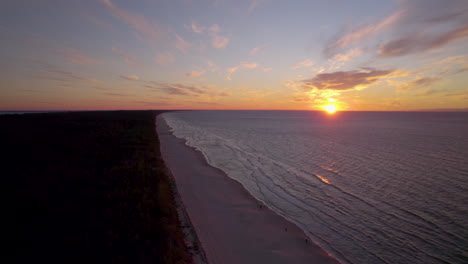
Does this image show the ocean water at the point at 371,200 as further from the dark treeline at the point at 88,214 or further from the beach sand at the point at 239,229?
the dark treeline at the point at 88,214

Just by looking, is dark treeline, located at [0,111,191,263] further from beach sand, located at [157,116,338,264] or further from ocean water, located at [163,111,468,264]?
ocean water, located at [163,111,468,264]

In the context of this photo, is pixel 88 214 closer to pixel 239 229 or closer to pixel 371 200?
pixel 239 229

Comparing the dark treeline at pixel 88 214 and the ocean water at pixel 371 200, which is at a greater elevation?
the dark treeline at pixel 88 214

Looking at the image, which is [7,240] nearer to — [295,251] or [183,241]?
[183,241]

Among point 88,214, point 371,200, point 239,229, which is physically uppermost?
point 88,214

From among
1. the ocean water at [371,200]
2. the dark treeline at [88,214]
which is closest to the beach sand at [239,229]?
the ocean water at [371,200]

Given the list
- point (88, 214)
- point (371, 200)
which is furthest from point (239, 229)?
point (371, 200)

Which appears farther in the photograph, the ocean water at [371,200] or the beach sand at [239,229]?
the ocean water at [371,200]

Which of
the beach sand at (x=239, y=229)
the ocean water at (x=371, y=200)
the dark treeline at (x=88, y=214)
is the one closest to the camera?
the dark treeline at (x=88, y=214)

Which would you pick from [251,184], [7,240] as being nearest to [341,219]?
[251,184]
